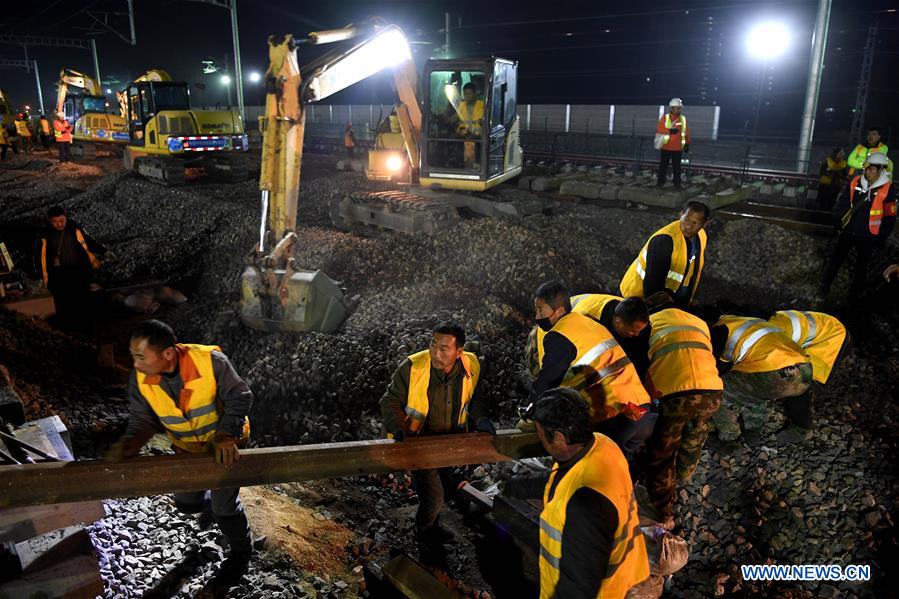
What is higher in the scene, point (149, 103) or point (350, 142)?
point (149, 103)

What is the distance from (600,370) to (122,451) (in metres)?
2.79

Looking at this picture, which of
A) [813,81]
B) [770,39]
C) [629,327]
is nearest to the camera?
[629,327]

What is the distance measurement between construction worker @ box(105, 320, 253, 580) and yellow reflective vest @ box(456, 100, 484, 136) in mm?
8359

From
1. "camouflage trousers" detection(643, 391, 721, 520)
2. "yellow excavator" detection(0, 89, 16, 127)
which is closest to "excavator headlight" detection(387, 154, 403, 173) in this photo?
"camouflage trousers" detection(643, 391, 721, 520)

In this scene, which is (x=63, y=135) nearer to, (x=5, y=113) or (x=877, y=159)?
(x=5, y=113)

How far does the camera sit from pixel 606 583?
8.40ft

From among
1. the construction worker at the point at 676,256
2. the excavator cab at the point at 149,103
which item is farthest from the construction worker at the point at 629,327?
the excavator cab at the point at 149,103

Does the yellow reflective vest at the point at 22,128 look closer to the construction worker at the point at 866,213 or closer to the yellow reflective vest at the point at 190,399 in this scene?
the yellow reflective vest at the point at 190,399

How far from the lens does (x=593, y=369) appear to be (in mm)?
3750

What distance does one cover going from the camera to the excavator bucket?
711 cm

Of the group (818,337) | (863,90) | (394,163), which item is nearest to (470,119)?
(394,163)

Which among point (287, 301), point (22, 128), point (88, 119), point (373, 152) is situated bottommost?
point (287, 301)

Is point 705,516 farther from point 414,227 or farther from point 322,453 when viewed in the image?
point 414,227

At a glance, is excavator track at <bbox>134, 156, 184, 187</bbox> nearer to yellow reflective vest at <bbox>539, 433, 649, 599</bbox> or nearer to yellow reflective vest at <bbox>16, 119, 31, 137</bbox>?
yellow reflective vest at <bbox>16, 119, 31, 137</bbox>
